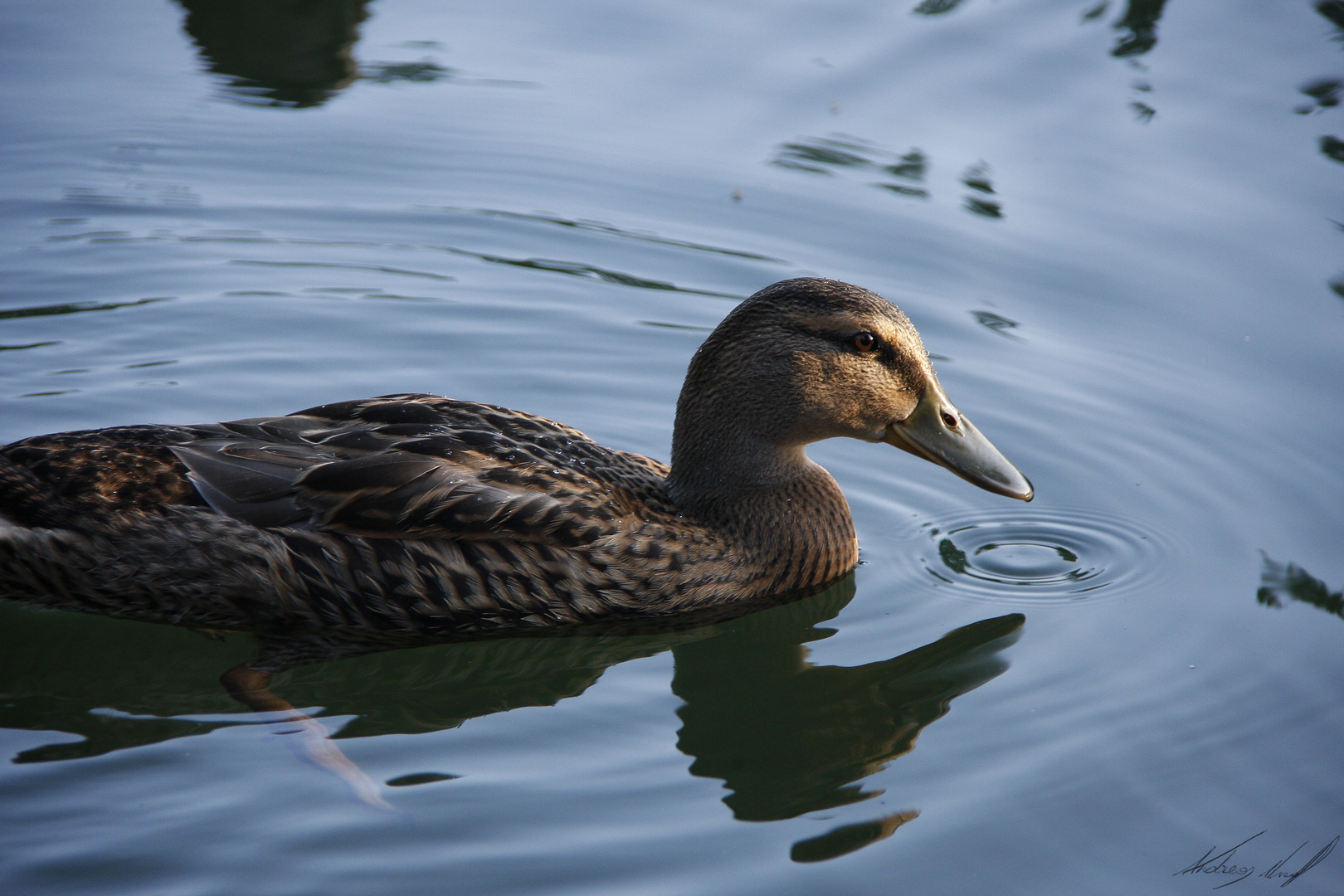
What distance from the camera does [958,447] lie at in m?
6.04

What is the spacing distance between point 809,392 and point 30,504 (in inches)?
121

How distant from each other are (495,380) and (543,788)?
325 centimetres

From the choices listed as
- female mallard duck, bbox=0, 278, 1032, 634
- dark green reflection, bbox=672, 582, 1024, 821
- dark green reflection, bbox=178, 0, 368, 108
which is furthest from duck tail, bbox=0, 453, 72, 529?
dark green reflection, bbox=178, 0, 368, 108

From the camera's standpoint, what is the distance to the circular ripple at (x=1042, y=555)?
235 inches

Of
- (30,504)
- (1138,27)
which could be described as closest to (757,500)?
(30,504)

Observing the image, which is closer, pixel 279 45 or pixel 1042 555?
pixel 1042 555

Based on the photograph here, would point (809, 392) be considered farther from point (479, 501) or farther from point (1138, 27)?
point (1138, 27)

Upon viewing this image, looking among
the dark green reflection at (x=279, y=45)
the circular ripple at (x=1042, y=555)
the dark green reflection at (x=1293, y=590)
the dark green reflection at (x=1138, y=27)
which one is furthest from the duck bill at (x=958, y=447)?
the dark green reflection at (x=279, y=45)

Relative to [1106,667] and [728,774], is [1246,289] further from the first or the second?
[728,774]

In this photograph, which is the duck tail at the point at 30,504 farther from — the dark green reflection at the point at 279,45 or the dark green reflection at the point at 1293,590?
the dark green reflection at the point at 279,45

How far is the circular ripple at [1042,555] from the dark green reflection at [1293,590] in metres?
0.42

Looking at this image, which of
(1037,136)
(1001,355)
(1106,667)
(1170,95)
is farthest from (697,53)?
(1106,667)

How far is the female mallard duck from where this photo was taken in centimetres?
529
